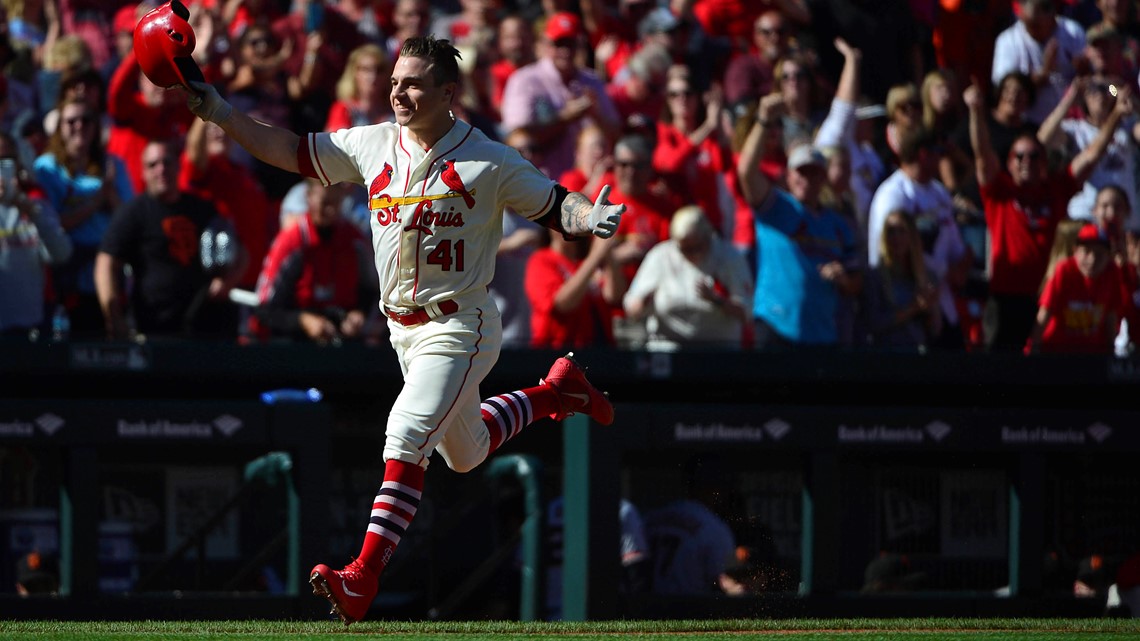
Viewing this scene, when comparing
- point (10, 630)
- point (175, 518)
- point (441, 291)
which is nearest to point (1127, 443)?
point (441, 291)

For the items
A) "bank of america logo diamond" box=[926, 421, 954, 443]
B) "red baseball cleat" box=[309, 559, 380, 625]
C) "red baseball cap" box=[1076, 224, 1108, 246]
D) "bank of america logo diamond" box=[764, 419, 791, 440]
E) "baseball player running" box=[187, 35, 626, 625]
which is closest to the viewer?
"red baseball cleat" box=[309, 559, 380, 625]

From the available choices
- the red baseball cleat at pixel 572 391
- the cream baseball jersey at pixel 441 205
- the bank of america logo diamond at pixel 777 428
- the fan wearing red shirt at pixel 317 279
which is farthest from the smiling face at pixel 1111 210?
the cream baseball jersey at pixel 441 205

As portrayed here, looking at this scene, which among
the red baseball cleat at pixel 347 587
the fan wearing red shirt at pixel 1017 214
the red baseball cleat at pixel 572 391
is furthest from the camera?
the fan wearing red shirt at pixel 1017 214

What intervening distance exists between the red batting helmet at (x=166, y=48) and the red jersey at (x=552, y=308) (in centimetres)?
306

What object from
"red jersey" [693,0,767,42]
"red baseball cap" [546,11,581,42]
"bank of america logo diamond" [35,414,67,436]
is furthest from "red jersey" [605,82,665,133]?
"bank of america logo diamond" [35,414,67,436]

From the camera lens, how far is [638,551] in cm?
724

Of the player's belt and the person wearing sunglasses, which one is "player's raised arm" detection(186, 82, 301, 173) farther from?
the person wearing sunglasses

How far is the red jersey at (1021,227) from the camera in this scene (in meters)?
9.20

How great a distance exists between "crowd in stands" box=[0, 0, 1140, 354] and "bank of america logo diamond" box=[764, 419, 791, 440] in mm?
646

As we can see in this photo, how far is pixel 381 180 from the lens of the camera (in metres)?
5.48

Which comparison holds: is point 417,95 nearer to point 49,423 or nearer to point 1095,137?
point 49,423

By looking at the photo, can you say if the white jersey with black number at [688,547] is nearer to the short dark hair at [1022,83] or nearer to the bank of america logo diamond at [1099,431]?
the bank of america logo diamond at [1099,431]

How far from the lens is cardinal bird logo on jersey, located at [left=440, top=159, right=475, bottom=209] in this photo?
5.39 metres

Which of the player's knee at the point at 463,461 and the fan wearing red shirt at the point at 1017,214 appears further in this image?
the fan wearing red shirt at the point at 1017,214
